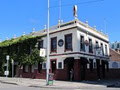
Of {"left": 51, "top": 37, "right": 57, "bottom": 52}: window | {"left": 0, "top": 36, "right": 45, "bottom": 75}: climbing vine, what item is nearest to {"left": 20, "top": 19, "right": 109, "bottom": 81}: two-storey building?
{"left": 51, "top": 37, "right": 57, "bottom": 52}: window

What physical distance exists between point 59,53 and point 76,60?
3.41 meters

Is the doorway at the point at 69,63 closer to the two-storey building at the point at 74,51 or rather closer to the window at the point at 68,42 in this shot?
the two-storey building at the point at 74,51

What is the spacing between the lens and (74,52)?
89.1 ft

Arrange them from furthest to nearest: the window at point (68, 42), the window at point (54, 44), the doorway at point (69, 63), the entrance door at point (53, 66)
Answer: the window at point (54, 44)
the entrance door at point (53, 66)
the window at point (68, 42)
the doorway at point (69, 63)

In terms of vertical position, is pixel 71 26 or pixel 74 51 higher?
pixel 71 26

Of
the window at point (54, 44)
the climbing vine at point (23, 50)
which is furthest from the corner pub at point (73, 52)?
the climbing vine at point (23, 50)

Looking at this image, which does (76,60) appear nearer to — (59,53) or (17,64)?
(59,53)

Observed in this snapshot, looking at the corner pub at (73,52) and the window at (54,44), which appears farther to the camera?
the window at (54,44)

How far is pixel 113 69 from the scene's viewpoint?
38406 millimetres

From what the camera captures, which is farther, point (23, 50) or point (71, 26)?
point (23, 50)

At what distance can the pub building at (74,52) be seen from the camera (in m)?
27.3

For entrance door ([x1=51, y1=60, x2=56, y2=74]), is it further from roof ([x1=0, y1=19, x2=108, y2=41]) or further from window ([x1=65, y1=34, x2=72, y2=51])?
roof ([x1=0, y1=19, x2=108, y2=41])

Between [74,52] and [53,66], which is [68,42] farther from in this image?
[53,66]

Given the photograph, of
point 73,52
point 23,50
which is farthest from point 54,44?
point 23,50
